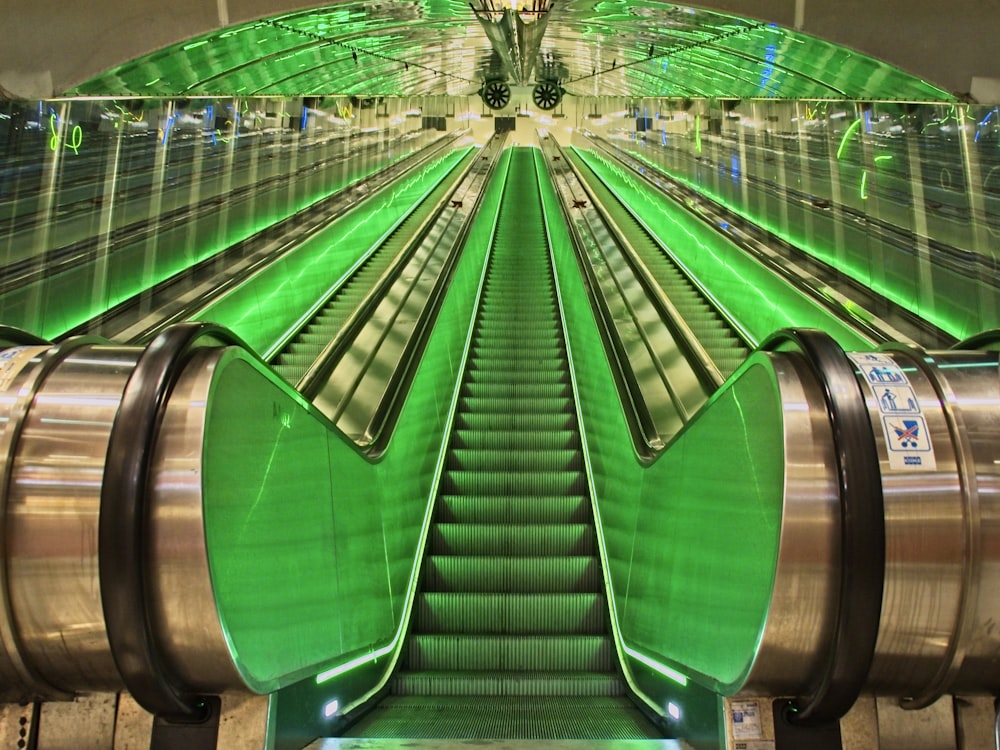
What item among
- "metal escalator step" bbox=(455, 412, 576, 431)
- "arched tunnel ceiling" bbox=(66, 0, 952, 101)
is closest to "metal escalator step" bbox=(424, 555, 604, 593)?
"metal escalator step" bbox=(455, 412, 576, 431)

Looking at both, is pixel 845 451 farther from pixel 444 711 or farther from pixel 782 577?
pixel 444 711

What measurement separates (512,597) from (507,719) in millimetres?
959

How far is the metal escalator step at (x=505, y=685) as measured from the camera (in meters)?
3.64

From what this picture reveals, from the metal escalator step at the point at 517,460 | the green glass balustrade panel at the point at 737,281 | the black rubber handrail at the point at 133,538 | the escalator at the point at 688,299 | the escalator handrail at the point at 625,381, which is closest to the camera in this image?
the black rubber handrail at the point at 133,538

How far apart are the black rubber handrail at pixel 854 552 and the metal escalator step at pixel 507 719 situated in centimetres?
120

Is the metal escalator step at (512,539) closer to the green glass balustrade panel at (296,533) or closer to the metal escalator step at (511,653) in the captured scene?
the green glass balustrade panel at (296,533)

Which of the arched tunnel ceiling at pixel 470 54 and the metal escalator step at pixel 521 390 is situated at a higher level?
the arched tunnel ceiling at pixel 470 54

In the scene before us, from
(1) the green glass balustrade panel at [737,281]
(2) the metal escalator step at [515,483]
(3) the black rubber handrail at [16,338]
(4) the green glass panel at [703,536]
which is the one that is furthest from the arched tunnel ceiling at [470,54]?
(3) the black rubber handrail at [16,338]

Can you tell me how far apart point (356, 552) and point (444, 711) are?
0.77 m

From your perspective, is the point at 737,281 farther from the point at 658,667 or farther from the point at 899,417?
the point at 899,417

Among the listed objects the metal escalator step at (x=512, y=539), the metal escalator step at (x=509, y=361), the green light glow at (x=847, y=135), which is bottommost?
the metal escalator step at (x=512, y=539)

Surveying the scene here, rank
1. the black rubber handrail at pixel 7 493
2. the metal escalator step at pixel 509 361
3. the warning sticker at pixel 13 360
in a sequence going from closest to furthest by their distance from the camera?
the black rubber handrail at pixel 7 493, the warning sticker at pixel 13 360, the metal escalator step at pixel 509 361

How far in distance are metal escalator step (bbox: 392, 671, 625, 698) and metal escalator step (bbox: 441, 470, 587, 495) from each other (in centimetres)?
154

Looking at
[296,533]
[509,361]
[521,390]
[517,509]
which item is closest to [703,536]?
[296,533]
